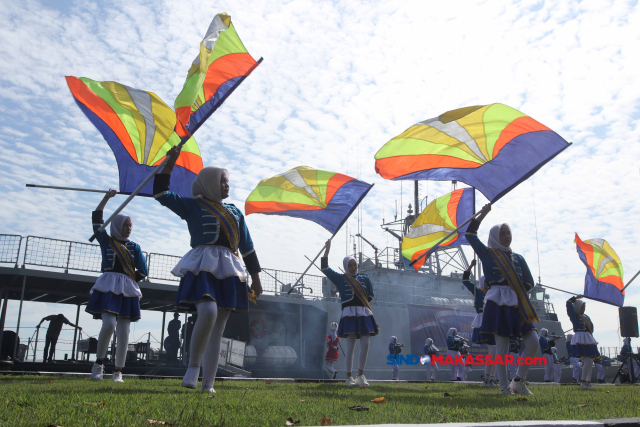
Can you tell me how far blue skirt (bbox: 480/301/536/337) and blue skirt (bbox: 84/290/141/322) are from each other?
4.55 meters

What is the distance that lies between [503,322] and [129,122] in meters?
5.90

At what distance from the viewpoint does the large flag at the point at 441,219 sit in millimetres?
11289

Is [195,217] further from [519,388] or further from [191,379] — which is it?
[519,388]

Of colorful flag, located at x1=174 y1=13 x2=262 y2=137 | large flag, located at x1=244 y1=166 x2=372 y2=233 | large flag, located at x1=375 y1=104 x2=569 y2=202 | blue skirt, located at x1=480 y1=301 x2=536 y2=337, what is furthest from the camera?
large flag, located at x1=244 y1=166 x2=372 y2=233

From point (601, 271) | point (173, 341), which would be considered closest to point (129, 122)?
point (601, 271)

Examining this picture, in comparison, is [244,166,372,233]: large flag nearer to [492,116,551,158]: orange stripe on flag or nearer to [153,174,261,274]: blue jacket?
[492,116,551,158]: orange stripe on flag

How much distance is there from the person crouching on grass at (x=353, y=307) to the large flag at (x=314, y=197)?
150 cm

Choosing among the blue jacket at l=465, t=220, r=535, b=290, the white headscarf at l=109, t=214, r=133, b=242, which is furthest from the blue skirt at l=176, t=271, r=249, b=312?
the blue jacket at l=465, t=220, r=535, b=290

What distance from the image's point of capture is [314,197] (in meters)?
9.75

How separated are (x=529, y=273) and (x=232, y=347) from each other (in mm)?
11523

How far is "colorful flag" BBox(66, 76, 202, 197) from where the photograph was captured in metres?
6.98

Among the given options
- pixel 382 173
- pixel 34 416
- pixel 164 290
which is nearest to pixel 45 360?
pixel 164 290

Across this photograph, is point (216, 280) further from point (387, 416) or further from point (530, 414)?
point (530, 414)

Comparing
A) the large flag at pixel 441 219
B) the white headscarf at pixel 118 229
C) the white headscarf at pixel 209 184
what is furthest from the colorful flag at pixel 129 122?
the large flag at pixel 441 219
